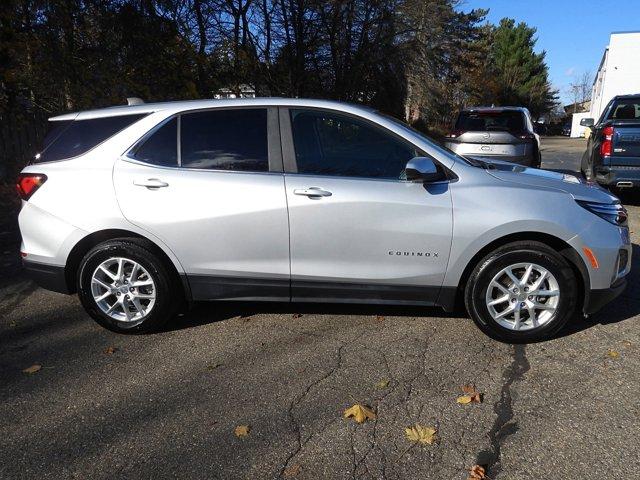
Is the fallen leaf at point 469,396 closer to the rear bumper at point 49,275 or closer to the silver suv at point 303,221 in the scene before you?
the silver suv at point 303,221

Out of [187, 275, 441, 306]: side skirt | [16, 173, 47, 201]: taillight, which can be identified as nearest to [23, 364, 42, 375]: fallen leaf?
[187, 275, 441, 306]: side skirt

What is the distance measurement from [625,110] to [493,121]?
2.28 meters

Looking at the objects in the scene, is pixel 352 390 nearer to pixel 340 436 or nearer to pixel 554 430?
pixel 340 436

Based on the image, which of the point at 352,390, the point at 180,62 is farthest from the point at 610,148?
the point at 180,62

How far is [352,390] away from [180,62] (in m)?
11.8

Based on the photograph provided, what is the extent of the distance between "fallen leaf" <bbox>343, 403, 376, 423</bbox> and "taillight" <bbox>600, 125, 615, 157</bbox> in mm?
7374

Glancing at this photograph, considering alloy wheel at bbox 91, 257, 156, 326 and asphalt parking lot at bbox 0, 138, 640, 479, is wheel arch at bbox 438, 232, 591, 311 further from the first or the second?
alloy wheel at bbox 91, 257, 156, 326

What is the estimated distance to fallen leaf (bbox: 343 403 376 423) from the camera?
9.53 ft

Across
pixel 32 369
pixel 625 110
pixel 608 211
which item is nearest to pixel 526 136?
pixel 625 110

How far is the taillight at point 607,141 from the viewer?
838 centimetres

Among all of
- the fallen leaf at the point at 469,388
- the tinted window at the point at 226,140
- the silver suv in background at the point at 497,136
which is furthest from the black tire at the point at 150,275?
the silver suv in background at the point at 497,136

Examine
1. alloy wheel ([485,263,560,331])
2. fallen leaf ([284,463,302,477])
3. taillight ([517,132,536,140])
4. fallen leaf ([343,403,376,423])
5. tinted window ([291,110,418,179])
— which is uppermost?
tinted window ([291,110,418,179])

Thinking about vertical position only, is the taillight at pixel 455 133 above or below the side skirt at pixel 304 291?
above

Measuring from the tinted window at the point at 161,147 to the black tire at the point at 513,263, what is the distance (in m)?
2.40
